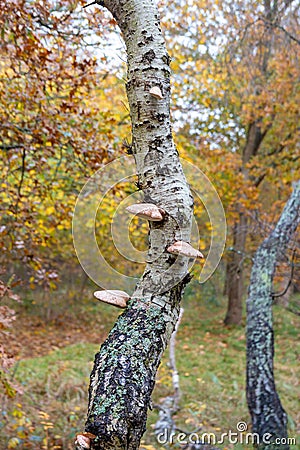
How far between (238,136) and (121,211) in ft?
27.2

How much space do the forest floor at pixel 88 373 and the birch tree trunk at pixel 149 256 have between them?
165cm

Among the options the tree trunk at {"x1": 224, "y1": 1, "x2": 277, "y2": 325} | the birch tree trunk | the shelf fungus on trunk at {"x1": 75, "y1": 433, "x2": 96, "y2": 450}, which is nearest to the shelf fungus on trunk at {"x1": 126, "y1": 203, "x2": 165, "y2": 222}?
the birch tree trunk

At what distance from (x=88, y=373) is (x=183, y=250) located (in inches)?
203

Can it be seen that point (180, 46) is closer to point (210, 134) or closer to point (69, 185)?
point (210, 134)

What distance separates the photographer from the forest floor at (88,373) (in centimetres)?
399

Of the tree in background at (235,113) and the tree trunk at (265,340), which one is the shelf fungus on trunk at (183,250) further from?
the tree in background at (235,113)

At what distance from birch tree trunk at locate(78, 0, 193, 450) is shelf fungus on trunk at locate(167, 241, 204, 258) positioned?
0.04 meters

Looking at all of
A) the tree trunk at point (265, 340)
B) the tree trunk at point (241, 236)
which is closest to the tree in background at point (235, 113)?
the tree trunk at point (241, 236)

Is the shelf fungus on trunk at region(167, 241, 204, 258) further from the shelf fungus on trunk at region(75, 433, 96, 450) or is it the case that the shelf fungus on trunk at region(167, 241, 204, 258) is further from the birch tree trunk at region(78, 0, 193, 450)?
the shelf fungus on trunk at region(75, 433, 96, 450)

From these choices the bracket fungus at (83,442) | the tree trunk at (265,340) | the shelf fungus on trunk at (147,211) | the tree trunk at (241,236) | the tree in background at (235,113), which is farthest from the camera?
the tree trunk at (241,236)

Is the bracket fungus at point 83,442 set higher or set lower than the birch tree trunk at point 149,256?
lower

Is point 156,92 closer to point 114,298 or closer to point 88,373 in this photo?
point 114,298

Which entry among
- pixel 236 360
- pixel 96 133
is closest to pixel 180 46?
pixel 96 133

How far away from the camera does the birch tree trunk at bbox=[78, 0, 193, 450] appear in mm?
959
